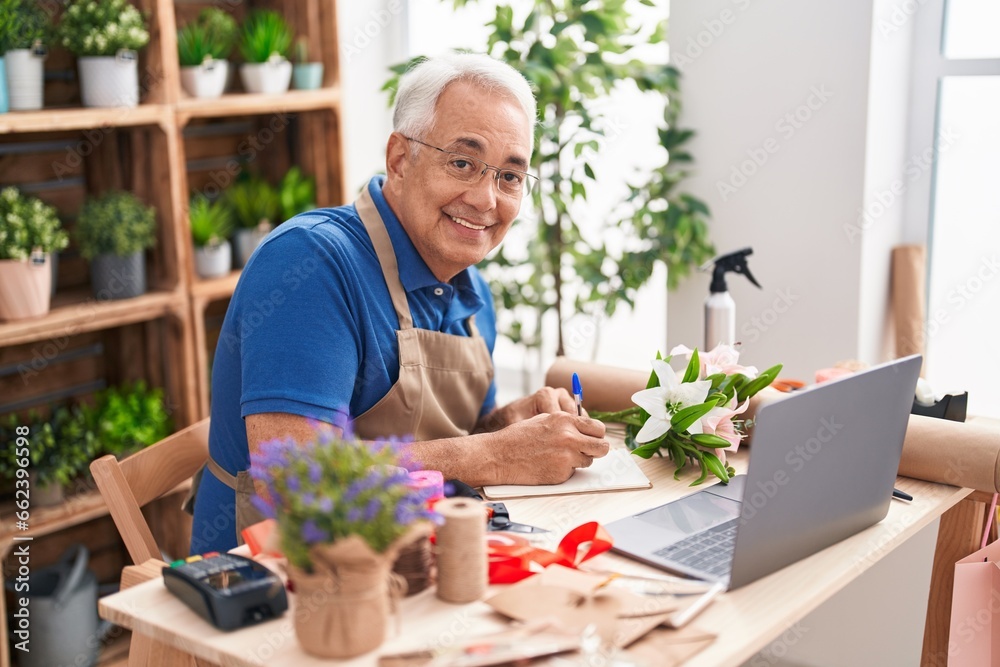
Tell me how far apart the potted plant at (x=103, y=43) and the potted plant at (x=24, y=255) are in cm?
32

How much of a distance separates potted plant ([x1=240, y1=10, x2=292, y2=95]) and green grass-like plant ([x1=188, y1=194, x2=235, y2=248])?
358mm

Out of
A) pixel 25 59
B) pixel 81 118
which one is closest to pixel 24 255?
pixel 81 118

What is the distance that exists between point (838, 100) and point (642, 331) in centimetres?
102

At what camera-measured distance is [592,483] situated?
173 centimetres

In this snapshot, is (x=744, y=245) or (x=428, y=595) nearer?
(x=428, y=595)

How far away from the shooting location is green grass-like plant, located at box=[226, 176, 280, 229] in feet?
10.2

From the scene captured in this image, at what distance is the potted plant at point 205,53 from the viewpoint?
281cm

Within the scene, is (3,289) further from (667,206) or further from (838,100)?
(838,100)

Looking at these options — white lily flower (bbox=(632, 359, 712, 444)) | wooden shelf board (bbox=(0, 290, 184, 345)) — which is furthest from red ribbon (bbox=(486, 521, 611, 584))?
wooden shelf board (bbox=(0, 290, 184, 345))

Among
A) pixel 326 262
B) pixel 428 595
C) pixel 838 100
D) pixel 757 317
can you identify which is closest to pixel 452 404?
pixel 326 262

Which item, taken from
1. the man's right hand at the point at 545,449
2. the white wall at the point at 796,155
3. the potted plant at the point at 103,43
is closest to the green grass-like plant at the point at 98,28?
the potted plant at the point at 103,43

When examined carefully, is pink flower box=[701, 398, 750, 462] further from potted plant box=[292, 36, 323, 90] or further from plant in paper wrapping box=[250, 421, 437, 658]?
potted plant box=[292, 36, 323, 90]

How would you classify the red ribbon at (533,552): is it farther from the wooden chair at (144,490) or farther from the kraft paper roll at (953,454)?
the kraft paper roll at (953,454)

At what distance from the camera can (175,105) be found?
274 centimetres
